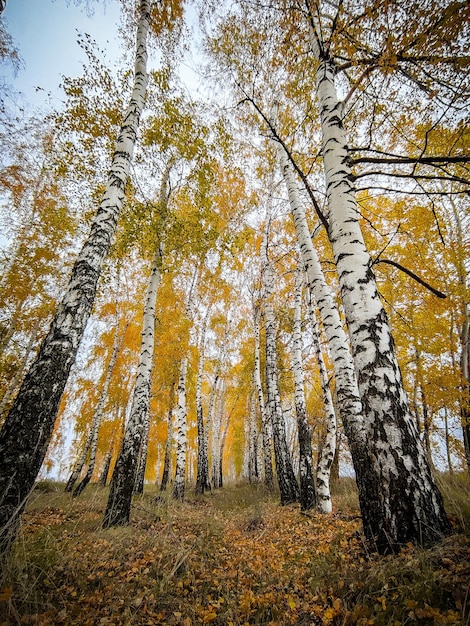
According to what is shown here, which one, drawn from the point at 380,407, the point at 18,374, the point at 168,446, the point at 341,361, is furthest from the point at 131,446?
the point at 18,374

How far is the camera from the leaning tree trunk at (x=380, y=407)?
6.63 feet

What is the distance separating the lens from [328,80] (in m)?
3.51

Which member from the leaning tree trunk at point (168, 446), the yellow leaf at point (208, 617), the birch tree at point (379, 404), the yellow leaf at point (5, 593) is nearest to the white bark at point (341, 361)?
the birch tree at point (379, 404)

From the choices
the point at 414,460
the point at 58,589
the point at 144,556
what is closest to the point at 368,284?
the point at 414,460

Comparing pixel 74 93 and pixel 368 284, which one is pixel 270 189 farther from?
pixel 368 284

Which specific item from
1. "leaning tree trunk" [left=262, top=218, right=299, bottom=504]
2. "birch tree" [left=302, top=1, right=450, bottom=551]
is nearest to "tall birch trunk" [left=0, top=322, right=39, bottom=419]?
"leaning tree trunk" [left=262, top=218, right=299, bottom=504]

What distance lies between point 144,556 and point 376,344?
3.62m

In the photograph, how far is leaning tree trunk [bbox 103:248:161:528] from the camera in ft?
14.9

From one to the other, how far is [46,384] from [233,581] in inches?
113

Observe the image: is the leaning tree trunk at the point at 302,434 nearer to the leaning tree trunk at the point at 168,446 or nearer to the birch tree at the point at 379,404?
the birch tree at the point at 379,404

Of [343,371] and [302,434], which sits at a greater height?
[343,371]

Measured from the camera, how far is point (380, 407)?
225 centimetres

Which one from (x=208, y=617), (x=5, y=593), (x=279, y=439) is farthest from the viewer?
(x=279, y=439)

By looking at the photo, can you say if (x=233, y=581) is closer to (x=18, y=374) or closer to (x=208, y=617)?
(x=208, y=617)
